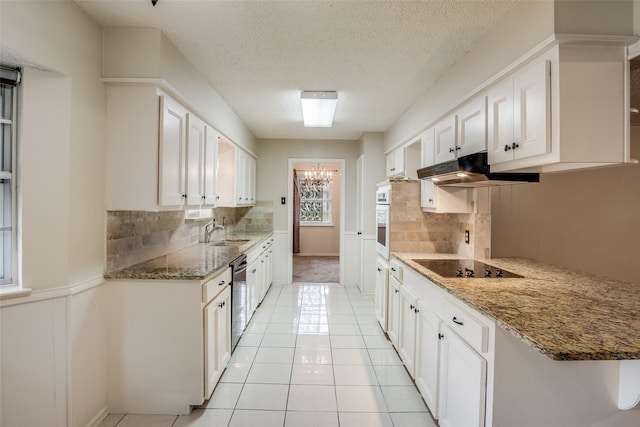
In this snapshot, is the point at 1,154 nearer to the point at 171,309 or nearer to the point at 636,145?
the point at 171,309

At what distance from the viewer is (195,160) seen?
266cm

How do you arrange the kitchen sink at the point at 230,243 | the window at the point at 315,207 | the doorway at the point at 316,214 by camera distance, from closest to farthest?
the kitchen sink at the point at 230,243 < the doorway at the point at 316,214 < the window at the point at 315,207

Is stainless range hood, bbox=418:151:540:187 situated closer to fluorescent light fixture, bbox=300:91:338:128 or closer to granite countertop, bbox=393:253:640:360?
granite countertop, bbox=393:253:640:360

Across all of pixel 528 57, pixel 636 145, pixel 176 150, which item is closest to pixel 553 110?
pixel 528 57

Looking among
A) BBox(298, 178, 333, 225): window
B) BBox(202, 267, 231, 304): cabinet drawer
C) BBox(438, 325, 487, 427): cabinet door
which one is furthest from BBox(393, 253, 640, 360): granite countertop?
BBox(298, 178, 333, 225): window

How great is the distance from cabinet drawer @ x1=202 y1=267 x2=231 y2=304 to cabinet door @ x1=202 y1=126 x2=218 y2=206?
0.73m

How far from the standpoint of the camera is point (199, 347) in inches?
81.0

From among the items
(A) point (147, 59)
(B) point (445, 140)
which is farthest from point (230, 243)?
(B) point (445, 140)

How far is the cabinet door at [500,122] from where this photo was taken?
1838mm

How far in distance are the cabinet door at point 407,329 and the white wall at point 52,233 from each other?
7.00ft

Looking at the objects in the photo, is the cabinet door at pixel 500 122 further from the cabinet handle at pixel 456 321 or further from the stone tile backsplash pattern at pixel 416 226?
the stone tile backsplash pattern at pixel 416 226

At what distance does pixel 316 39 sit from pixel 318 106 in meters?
1.25

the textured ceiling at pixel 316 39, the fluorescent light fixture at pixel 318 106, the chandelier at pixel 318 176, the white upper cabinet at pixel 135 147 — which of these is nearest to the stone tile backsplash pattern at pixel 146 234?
the white upper cabinet at pixel 135 147

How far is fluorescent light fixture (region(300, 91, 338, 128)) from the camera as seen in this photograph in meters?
3.16
